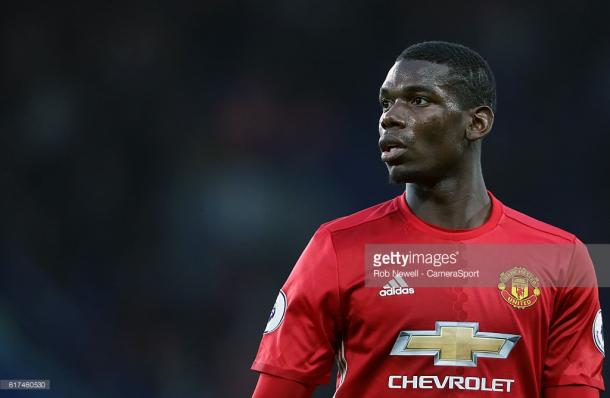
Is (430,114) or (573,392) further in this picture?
(430,114)

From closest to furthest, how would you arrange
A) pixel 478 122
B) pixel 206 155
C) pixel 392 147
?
pixel 392 147 < pixel 478 122 < pixel 206 155

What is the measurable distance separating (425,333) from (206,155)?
4.42 meters

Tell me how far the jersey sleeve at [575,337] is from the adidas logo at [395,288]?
0.44m

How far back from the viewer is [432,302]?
2590mm

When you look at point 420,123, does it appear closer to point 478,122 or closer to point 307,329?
point 478,122

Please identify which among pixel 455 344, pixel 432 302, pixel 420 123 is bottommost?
pixel 455 344

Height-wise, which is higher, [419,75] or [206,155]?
[206,155]

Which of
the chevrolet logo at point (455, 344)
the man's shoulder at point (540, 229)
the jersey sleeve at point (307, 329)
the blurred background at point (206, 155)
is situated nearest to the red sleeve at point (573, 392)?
the chevrolet logo at point (455, 344)

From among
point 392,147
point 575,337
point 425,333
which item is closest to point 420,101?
point 392,147

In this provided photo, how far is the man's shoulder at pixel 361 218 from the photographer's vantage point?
107 inches

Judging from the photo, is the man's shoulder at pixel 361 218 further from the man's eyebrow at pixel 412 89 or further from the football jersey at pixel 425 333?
the man's eyebrow at pixel 412 89

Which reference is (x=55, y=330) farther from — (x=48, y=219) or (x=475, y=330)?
(x=475, y=330)

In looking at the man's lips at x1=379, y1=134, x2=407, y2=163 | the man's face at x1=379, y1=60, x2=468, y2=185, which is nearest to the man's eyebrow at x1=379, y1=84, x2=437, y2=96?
the man's face at x1=379, y1=60, x2=468, y2=185

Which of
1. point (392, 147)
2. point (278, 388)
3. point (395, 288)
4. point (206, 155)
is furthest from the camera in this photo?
point (206, 155)
